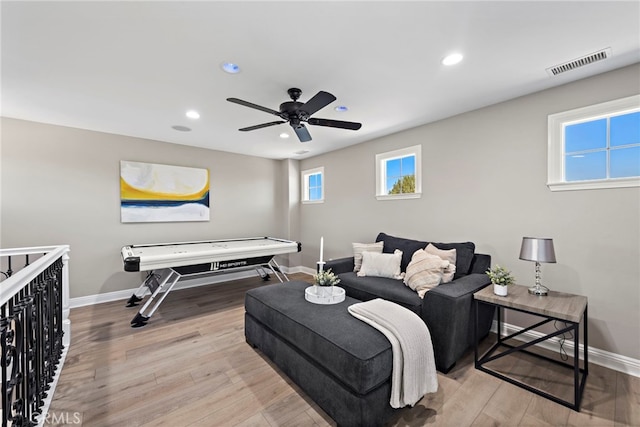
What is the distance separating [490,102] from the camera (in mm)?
2877

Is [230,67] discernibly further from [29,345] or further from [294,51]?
[29,345]

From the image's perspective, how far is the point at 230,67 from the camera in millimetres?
2195

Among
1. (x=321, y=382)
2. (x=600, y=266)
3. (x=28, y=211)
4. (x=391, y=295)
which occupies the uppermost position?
(x=28, y=211)

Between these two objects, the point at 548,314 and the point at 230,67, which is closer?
the point at 548,314

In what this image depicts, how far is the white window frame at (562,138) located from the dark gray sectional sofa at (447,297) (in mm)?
980

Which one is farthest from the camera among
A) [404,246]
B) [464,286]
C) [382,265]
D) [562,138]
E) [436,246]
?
[404,246]

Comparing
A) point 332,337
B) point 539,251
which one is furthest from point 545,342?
point 332,337

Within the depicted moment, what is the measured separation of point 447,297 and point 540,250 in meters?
0.83

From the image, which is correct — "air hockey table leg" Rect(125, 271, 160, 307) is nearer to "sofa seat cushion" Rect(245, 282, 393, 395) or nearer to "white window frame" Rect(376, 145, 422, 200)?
"sofa seat cushion" Rect(245, 282, 393, 395)

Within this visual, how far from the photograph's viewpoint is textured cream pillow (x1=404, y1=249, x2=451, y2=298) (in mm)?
2605

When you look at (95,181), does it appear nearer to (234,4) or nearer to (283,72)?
(283,72)

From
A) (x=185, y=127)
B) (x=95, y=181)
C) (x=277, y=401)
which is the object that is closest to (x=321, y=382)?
(x=277, y=401)

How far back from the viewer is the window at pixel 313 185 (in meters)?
5.39

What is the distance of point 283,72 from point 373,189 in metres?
2.50
